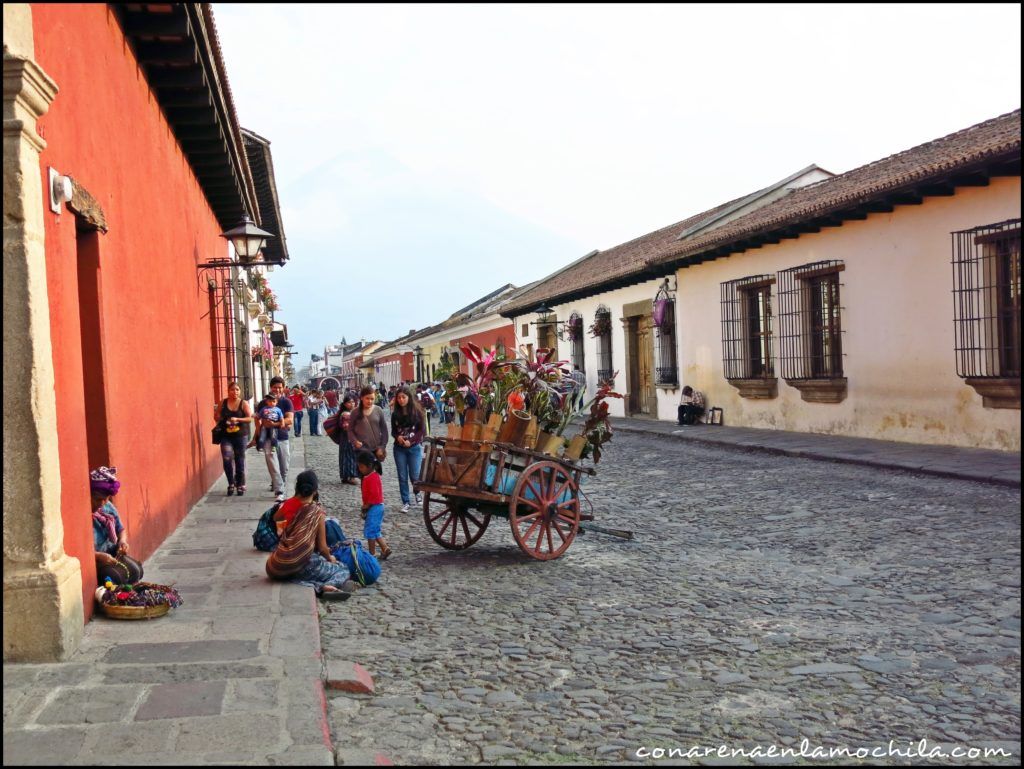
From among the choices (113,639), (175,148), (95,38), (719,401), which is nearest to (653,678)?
(113,639)

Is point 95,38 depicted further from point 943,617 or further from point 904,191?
point 904,191

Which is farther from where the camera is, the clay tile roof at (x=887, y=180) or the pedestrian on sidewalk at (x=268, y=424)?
the clay tile roof at (x=887, y=180)

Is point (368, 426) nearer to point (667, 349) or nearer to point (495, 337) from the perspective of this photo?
point (667, 349)

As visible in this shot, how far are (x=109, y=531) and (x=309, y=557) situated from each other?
112cm

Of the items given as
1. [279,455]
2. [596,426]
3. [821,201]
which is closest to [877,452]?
[821,201]

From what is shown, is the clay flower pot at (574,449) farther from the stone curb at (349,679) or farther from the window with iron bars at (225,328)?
the window with iron bars at (225,328)

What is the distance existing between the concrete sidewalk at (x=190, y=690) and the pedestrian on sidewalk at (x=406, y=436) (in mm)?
3563

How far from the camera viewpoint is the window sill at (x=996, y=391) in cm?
1045

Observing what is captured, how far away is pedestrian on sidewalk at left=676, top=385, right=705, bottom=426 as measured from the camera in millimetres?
18375

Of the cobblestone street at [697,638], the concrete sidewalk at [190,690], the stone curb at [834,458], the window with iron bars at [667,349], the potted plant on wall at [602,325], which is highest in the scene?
the potted plant on wall at [602,325]

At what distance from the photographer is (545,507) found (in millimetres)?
6586

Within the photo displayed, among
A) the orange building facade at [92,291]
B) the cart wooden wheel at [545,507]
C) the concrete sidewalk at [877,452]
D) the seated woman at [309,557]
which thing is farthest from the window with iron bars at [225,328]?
the concrete sidewalk at [877,452]

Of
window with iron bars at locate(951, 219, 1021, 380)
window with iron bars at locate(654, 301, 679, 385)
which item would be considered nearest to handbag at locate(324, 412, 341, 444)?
window with iron bars at locate(951, 219, 1021, 380)

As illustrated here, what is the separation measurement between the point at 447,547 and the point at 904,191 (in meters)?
7.80
